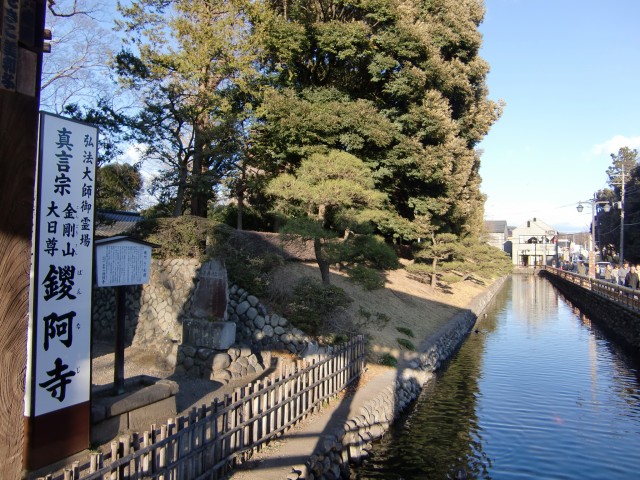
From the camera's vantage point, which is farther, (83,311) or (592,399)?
(592,399)

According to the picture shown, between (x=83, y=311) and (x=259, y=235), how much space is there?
1003cm

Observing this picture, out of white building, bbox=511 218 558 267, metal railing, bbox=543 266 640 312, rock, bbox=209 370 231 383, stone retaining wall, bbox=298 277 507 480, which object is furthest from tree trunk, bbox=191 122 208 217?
white building, bbox=511 218 558 267

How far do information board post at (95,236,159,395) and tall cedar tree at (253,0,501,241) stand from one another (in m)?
10.1

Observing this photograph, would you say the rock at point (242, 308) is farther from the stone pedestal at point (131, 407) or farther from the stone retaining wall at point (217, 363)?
the stone pedestal at point (131, 407)

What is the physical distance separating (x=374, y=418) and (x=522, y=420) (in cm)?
367

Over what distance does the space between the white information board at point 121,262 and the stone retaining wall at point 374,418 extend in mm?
3436

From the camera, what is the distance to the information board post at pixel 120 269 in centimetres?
650

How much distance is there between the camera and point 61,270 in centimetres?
535

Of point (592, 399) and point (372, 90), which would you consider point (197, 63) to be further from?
point (592, 399)

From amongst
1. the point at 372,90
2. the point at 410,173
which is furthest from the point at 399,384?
the point at 372,90

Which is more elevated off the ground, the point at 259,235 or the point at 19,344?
the point at 259,235

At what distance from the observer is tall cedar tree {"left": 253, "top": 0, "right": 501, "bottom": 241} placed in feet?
55.1

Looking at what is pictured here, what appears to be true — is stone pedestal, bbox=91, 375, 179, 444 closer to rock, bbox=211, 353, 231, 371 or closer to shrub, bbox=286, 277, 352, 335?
rock, bbox=211, 353, 231, 371

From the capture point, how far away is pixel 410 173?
19.9m
